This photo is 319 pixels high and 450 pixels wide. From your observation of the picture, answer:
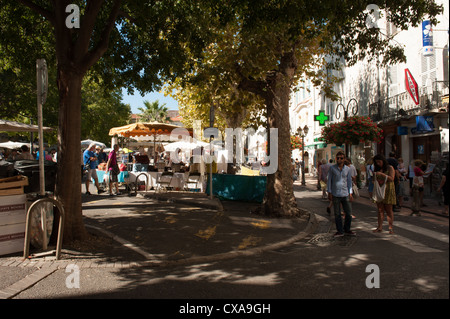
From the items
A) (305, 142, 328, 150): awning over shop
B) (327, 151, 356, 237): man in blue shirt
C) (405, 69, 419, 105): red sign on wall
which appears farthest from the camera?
(305, 142, 328, 150): awning over shop

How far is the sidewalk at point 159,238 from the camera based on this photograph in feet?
18.3

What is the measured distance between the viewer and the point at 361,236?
8.02 metres

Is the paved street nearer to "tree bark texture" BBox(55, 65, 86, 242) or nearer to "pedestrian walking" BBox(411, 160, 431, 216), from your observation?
"tree bark texture" BBox(55, 65, 86, 242)

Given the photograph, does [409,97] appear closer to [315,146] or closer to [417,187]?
[417,187]

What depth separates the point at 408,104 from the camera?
59.0 feet

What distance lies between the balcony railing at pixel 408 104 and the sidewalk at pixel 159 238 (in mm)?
8847

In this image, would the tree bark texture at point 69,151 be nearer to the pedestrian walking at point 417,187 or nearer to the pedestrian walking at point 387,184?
the pedestrian walking at point 387,184

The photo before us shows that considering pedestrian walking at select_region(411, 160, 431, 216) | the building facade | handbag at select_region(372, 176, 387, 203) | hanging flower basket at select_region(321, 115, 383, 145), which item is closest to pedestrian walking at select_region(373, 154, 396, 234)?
handbag at select_region(372, 176, 387, 203)

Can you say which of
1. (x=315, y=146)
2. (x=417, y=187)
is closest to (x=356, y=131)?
(x=417, y=187)

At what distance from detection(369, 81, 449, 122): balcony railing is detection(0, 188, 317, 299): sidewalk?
8.85m

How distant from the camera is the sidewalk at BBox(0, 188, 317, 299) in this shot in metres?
5.59
